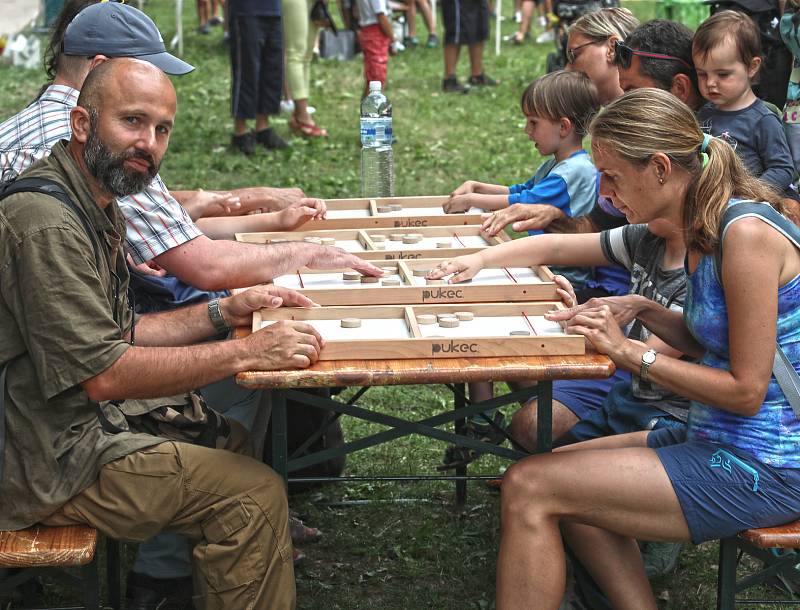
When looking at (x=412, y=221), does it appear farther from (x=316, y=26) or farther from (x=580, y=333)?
(x=316, y=26)

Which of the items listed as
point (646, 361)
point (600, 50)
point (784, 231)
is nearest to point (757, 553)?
point (646, 361)

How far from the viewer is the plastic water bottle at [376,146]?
5684mm

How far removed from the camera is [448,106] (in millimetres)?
12172

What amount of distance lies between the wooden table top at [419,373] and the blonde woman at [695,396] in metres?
→ 0.16

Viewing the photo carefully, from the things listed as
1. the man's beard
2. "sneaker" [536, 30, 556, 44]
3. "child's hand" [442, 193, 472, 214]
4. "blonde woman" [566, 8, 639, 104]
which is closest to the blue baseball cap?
the man's beard

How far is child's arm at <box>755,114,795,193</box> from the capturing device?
4.31m

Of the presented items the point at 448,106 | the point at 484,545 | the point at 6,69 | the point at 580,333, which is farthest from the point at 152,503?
the point at 6,69

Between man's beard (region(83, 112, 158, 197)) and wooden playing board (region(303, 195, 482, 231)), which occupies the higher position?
man's beard (region(83, 112, 158, 197))

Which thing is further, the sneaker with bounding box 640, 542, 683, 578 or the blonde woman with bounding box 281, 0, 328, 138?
the blonde woman with bounding box 281, 0, 328, 138

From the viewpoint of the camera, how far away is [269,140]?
33.1 ft

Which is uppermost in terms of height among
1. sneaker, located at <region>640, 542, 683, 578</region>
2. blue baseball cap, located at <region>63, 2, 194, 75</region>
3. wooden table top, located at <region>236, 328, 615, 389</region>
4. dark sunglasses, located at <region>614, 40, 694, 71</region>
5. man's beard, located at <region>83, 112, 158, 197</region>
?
blue baseball cap, located at <region>63, 2, 194, 75</region>

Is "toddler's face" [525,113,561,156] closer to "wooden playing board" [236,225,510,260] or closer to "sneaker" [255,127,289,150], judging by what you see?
"wooden playing board" [236,225,510,260]

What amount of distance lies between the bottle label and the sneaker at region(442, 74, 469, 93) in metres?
7.20

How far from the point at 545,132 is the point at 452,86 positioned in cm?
856
